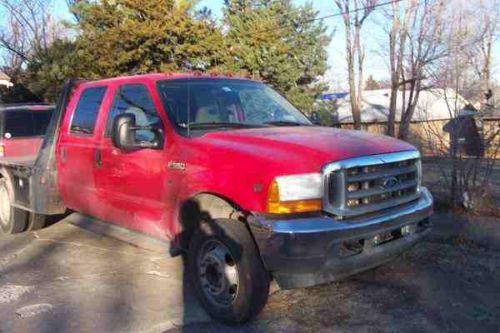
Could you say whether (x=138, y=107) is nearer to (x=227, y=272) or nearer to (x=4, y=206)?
(x=227, y=272)

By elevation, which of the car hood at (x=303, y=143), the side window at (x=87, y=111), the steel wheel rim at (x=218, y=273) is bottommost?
the steel wheel rim at (x=218, y=273)

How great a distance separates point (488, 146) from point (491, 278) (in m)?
3.13

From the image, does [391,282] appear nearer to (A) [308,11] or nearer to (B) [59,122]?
(B) [59,122]

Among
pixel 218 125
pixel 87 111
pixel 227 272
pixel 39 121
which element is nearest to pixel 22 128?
pixel 39 121

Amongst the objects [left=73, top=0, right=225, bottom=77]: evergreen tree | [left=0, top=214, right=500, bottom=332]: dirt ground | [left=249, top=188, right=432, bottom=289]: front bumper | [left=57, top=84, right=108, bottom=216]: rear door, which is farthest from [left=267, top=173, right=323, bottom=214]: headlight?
[left=73, top=0, right=225, bottom=77]: evergreen tree

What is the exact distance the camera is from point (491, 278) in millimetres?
5660

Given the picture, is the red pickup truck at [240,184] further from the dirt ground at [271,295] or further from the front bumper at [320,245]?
the dirt ground at [271,295]

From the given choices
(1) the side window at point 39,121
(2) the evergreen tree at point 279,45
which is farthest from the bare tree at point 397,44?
(1) the side window at point 39,121

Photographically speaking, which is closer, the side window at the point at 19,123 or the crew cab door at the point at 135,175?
the crew cab door at the point at 135,175

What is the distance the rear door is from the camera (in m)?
6.33

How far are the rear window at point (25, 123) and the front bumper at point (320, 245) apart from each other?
23.4 feet

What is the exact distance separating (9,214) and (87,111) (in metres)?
2.38

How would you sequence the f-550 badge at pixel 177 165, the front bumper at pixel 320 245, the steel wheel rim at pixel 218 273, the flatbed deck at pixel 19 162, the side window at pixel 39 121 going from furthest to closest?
the side window at pixel 39 121, the flatbed deck at pixel 19 162, the f-550 badge at pixel 177 165, the steel wheel rim at pixel 218 273, the front bumper at pixel 320 245

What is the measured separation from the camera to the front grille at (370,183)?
14.3ft
